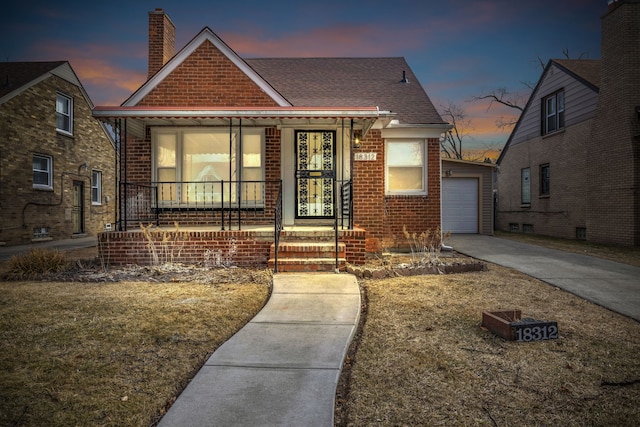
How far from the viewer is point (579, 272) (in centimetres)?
758

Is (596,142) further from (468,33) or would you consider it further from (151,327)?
(151,327)

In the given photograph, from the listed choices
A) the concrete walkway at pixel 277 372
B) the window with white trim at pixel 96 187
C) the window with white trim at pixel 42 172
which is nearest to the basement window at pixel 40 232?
the window with white trim at pixel 42 172

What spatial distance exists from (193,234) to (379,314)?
479 cm

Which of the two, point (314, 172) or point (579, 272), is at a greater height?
point (314, 172)

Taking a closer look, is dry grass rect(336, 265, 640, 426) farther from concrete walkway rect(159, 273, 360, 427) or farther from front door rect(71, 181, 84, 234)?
front door rect(71, 181, 84, 234)

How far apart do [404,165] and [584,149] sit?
874 cm

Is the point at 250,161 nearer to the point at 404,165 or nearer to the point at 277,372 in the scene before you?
the point at 404,165

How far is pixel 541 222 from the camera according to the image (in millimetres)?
17734

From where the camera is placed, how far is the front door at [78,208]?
1717cm

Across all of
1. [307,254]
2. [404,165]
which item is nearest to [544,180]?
[404,165]

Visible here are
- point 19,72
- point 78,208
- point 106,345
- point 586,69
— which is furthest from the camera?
point 78,208

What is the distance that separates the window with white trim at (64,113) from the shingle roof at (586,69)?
2106cm

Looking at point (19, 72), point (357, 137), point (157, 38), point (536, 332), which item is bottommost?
point (536, 332)

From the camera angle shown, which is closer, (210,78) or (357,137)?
(210,78)
